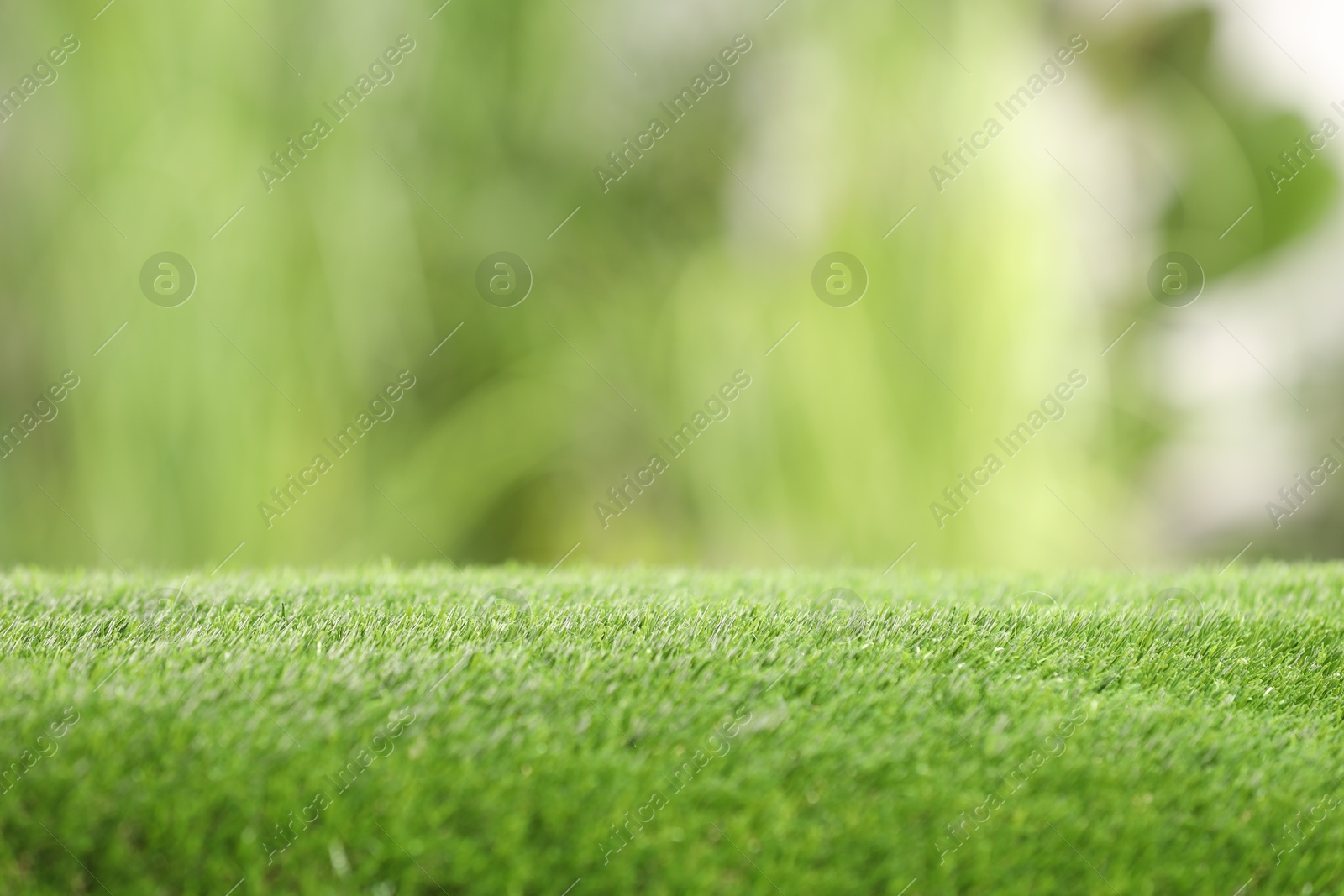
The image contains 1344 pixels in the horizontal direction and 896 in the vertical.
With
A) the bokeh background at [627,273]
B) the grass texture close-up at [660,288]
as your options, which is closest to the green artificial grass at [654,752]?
the grass texture close-up at [660,288]

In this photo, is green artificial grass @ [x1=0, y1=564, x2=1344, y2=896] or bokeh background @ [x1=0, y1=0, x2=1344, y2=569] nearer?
green artificial grass @ [x1=0, y1=564, x2=1344, y2=896]

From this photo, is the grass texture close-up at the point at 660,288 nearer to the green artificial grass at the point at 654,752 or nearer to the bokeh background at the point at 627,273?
the bokeh background at the point at 627,273

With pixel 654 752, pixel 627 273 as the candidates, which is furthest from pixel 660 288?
pixel 654 752

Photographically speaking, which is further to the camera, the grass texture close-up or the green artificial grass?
the grass texture close-up

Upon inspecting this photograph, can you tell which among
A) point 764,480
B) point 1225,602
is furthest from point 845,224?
point 1225,602

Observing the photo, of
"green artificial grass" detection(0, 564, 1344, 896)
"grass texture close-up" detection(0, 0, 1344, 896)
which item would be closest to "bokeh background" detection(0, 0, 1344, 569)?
"grass texture close-up" detection(0, 0, 1344, 896)

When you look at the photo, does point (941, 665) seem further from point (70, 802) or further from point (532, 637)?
point (70, 802)

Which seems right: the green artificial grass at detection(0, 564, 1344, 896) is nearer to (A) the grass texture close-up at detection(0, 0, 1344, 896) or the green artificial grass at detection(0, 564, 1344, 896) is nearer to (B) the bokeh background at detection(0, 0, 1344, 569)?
(A) the grass texture close-up at detection(0, 0, 1344, 896)
